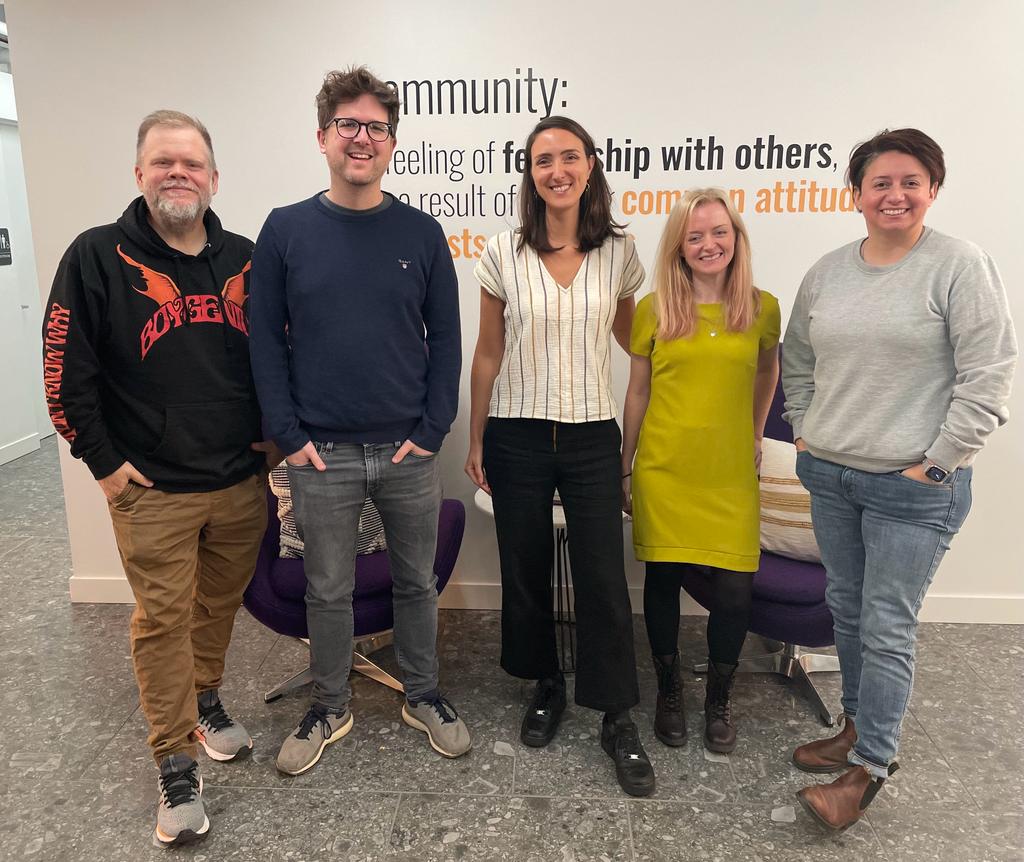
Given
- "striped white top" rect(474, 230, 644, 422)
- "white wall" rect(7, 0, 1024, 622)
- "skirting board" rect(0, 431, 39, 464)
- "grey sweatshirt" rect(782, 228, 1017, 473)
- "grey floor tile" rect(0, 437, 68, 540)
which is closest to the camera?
"grey sweatshirt" rect(782, 228, 1017, 473)

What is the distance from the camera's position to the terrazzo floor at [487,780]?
1.85 m

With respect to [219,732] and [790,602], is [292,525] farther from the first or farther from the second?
[790,602]

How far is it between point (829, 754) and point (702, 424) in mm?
1026

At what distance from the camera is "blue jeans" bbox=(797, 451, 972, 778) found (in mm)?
1704

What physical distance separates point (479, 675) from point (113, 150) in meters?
2.39

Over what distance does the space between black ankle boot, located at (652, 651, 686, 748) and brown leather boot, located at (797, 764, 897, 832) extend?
1.38 feet

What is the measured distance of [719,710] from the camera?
2.23 metres

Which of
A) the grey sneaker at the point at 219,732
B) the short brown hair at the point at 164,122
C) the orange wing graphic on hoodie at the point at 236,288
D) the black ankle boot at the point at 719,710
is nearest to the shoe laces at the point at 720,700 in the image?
the black ankle boot at the point at 719,710

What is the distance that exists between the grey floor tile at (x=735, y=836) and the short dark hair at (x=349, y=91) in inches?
75.9

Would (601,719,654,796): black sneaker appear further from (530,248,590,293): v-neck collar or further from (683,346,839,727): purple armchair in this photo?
(530,248,590,293): v-neck collar

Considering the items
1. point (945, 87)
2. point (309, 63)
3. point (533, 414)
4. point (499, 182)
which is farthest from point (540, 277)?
point (945, 87)

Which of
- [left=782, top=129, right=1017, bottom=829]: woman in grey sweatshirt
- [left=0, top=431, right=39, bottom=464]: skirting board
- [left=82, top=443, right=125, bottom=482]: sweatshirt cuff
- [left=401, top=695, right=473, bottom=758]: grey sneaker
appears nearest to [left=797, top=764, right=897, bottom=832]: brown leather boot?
[left=782, top=129, right=1017, bottom=829]: woman in grey sweatshirt

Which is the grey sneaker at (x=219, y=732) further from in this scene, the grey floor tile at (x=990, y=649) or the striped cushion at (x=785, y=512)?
the grey floor tile at (x=990, y=649)

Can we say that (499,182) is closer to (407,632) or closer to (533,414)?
(533,414)
